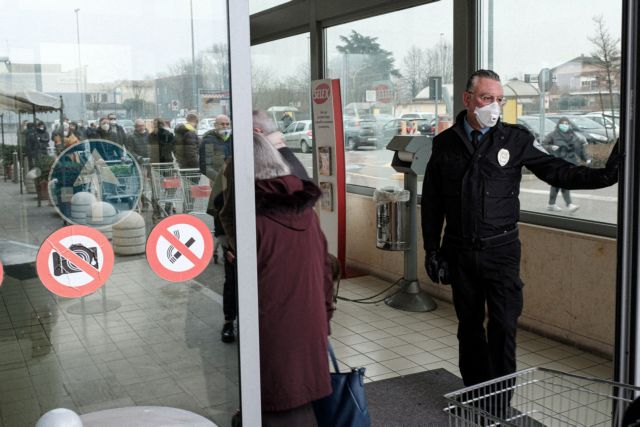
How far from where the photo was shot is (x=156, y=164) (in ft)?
7.00

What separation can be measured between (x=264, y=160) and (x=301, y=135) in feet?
21.8

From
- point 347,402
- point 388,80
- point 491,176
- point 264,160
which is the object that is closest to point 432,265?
point 491,176

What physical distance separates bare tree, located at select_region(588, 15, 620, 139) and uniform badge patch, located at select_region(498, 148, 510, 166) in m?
1.53

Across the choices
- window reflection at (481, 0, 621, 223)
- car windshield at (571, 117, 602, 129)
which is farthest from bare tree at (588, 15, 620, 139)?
car windshield at (571, 117, 602, 129)

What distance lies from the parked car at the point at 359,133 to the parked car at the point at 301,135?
926mm

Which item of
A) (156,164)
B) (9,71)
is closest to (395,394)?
(156,164)

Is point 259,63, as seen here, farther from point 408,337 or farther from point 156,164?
point 156,164

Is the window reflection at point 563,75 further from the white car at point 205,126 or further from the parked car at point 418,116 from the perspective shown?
the white car at point 205,126

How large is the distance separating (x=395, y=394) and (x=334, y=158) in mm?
3402

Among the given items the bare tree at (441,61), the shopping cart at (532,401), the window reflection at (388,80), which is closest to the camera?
the shopping cart at (532,401)

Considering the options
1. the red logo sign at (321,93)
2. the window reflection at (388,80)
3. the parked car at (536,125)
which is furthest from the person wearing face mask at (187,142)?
the red logo sign at (321,93)

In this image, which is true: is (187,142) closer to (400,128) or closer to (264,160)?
(264,160)

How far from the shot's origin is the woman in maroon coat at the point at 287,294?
2.46 metres

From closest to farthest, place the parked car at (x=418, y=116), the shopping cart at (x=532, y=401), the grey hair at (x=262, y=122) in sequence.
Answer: the shopping cart at (x=532, y=401) < the grey hair at (x=262, y=122) < the parked car at (x=418, y=116)
